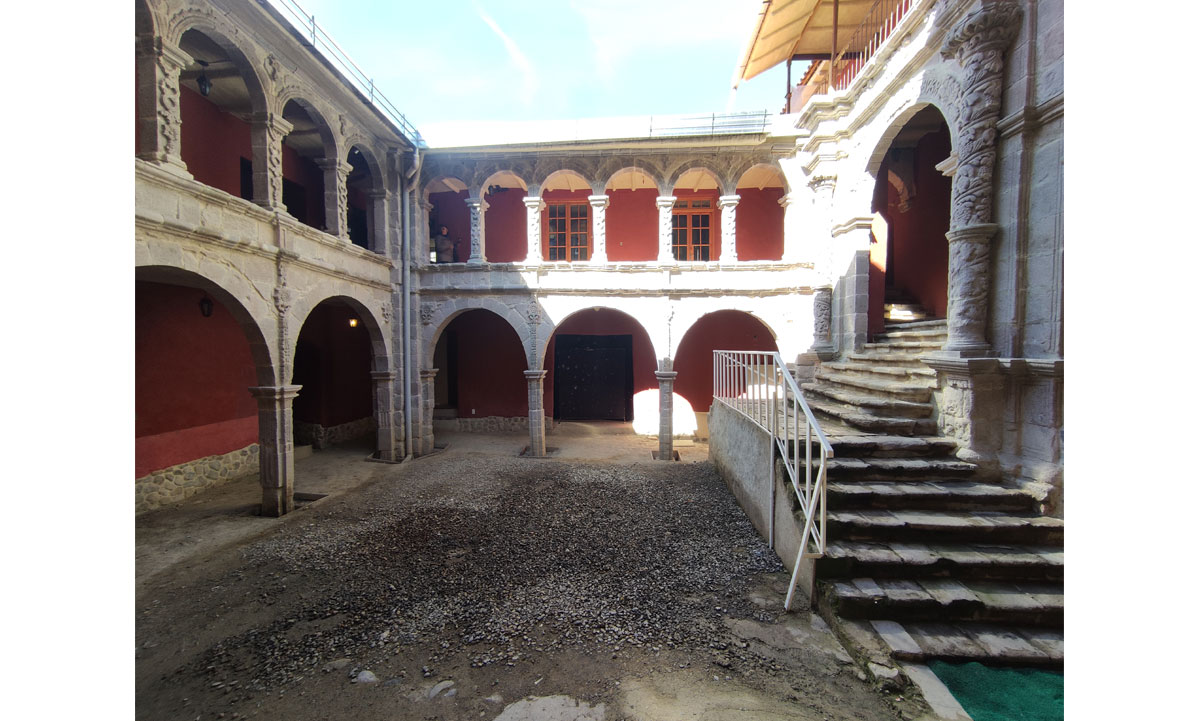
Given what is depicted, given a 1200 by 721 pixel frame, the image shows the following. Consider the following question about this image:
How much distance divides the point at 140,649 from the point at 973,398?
23.6 ft

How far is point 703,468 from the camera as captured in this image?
23.2ft

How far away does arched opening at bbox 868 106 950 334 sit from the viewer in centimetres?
721

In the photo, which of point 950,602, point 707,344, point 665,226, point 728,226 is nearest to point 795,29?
point 728,226

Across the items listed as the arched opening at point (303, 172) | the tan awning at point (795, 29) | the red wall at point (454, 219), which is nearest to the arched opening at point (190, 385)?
the arched opening at point (303, 172)

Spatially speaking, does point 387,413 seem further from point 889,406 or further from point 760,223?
point 760,223

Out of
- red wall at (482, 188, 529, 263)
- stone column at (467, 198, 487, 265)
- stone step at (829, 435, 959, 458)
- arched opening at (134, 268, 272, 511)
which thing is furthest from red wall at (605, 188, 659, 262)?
arched opening at (134, 268, 272, 511)

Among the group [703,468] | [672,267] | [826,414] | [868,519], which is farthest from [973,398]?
[672,267]

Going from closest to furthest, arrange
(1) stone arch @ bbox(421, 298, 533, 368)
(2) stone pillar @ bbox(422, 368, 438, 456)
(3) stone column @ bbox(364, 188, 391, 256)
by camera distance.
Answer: (3) stone column @ bbox(364, 188, 391, 256) → (1) stone arch @ bbox(421, 298, 533, 368) → (2) stone pillar @ bbox(422, 368, 438, 456)

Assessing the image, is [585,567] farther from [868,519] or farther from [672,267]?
[672,267]

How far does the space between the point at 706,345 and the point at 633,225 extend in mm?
3533

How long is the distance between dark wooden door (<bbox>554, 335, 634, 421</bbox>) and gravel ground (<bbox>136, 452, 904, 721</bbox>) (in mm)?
5866

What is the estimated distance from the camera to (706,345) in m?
10.7

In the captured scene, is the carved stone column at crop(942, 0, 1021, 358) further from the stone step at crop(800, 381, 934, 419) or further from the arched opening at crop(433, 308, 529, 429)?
the arched opening at crop(433, 308, 529, 429)

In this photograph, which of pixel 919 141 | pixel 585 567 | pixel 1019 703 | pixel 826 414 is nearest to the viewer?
pixel 1019 703
